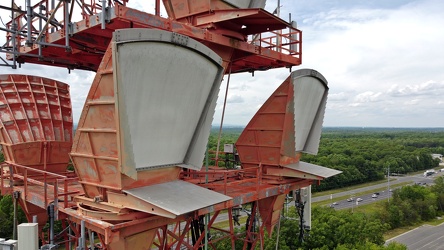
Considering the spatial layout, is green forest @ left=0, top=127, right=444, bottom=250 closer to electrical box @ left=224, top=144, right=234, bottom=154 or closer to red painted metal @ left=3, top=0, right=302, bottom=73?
electrical box @ left=224, top=144, right=234, bottom=154

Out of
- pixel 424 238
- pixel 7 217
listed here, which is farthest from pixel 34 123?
pixel 424 238

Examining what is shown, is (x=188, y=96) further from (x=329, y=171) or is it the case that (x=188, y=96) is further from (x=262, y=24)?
(x=329, y=171)

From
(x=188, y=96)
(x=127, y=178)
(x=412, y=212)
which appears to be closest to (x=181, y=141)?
(x=188, y=96)

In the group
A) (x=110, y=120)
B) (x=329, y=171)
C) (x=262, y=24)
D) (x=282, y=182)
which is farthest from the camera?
(x=329, y=171)

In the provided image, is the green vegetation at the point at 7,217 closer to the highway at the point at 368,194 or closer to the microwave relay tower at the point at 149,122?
the microwave relay tower at the point at 149,122

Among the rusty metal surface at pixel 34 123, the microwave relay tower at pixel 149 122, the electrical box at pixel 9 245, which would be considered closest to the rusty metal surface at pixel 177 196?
the microwave relay tower at pixel 149 122

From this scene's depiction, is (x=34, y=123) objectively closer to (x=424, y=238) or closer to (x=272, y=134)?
(x=272, y=134)
